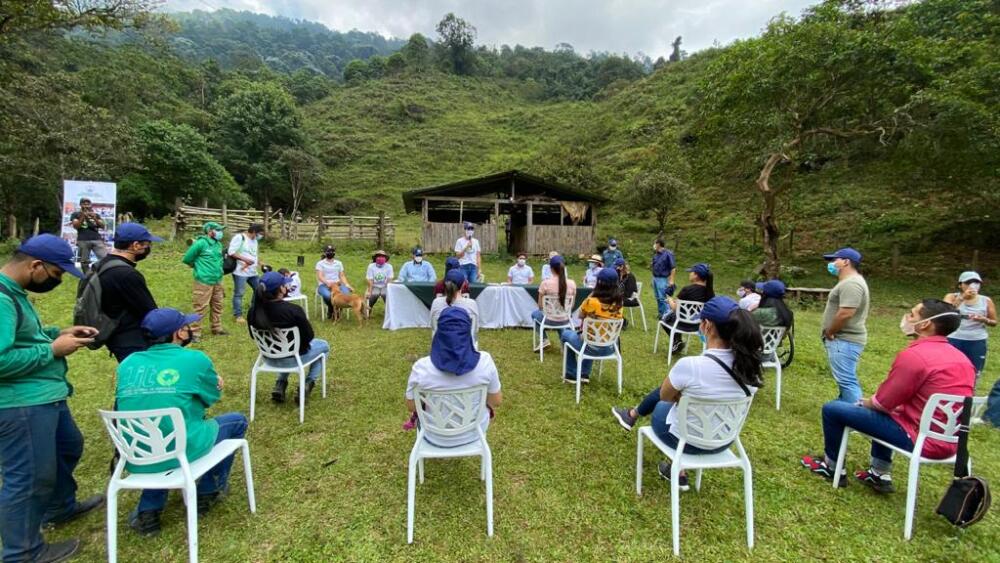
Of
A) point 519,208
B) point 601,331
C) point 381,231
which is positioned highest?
point 519,208

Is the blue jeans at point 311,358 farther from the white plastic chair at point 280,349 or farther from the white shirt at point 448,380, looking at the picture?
the white shirt at point 448,380

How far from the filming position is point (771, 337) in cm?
464

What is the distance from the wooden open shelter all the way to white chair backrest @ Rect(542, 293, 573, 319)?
11618 mm

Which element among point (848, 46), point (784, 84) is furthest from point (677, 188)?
point (848, 46)

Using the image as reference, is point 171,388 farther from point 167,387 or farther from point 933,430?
point 933,430

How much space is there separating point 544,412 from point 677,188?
1767 centimetres

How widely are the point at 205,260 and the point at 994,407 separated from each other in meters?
9.40

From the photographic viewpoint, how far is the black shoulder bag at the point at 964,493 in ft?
7.73

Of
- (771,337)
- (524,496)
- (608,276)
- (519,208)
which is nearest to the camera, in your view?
(524,496)

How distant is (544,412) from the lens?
420cm

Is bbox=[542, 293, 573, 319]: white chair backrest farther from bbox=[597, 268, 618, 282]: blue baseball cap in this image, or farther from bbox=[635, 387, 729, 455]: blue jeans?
bbox=[635, 387, 729, 455]: blue jeans

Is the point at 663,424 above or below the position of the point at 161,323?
below

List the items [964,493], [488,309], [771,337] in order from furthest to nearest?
[488,309], [771,337], [964,493]

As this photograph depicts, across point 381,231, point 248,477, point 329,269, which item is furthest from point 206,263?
point 381,231
